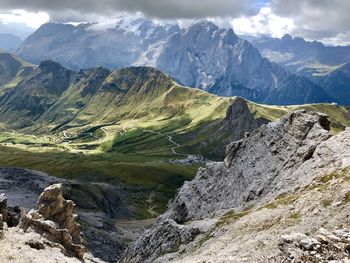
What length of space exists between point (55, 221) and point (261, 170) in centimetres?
4261

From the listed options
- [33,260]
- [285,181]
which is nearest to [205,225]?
[285,181]

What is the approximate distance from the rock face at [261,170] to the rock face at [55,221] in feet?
45.9

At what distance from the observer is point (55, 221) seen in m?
80.2

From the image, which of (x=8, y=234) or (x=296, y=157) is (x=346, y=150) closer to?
(x=296, y=157)

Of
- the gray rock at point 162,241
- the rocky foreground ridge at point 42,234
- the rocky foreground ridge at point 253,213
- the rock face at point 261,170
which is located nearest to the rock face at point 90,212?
the rocky foreground ridge at point 42,234

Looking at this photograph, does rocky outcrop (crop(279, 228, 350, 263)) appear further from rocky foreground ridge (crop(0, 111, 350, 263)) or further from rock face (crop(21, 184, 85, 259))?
rock face (crop(21, 184, 85, 259))

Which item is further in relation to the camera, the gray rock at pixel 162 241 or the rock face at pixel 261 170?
the rock face at pixel 261 170

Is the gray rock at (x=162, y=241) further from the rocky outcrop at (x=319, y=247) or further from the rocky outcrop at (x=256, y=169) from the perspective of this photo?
the rocky outcrop at (x=319, y=247)

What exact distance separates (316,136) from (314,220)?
35.1m

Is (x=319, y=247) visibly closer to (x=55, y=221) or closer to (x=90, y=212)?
(x=55, y=221)

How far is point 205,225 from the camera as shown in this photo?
7325 cm

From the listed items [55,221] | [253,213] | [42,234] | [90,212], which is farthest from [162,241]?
[90,212]

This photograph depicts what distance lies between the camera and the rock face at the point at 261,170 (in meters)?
74.4

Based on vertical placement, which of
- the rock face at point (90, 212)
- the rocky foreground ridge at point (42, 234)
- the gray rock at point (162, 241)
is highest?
the rocky foreground ridge at point (42, 234)
